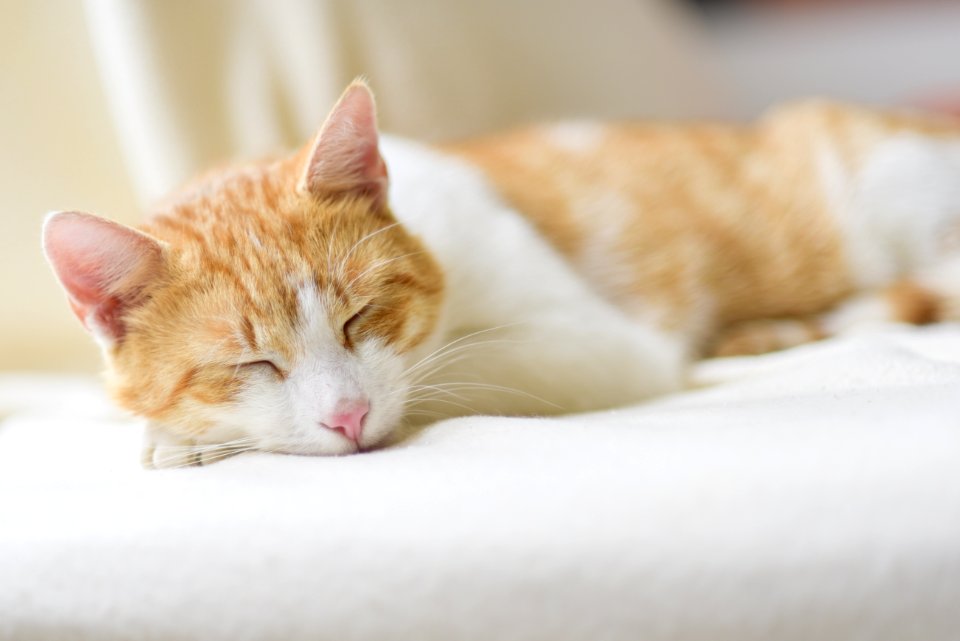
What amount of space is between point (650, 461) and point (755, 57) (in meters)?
4.31

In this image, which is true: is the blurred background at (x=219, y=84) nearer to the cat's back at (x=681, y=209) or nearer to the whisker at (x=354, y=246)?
the cat's back at (x=681, y=209)

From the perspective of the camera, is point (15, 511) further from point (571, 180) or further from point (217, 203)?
point (571, 180)

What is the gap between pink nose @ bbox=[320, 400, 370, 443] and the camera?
102 centimetres

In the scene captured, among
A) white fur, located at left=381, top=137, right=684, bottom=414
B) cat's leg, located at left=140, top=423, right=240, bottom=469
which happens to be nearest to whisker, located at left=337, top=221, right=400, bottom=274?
white fur, located at left=381, top=137, right=684, bottom=414

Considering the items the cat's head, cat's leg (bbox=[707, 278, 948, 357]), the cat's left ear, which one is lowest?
cat's leg (bbox=[707, 278, 948, 357])

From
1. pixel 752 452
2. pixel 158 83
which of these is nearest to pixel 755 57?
pixel 158 83

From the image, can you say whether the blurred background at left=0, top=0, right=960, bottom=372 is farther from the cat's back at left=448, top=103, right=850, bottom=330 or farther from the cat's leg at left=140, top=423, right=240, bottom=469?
the cat's leg at left=140, top=423, right=240, bottom=469

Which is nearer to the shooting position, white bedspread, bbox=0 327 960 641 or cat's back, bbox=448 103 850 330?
white bedspread, bbox=0 327 960 641

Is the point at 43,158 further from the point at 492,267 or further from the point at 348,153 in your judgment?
the point at 492,267

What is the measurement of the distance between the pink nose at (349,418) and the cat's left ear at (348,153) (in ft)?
1.13

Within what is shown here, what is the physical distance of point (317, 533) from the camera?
793 mm

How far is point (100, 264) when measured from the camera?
3.54ft

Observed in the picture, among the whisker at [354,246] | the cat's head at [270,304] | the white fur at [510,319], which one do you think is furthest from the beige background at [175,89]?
the whisker at [354,246]

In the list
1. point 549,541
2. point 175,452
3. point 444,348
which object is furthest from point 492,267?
point 549,541
